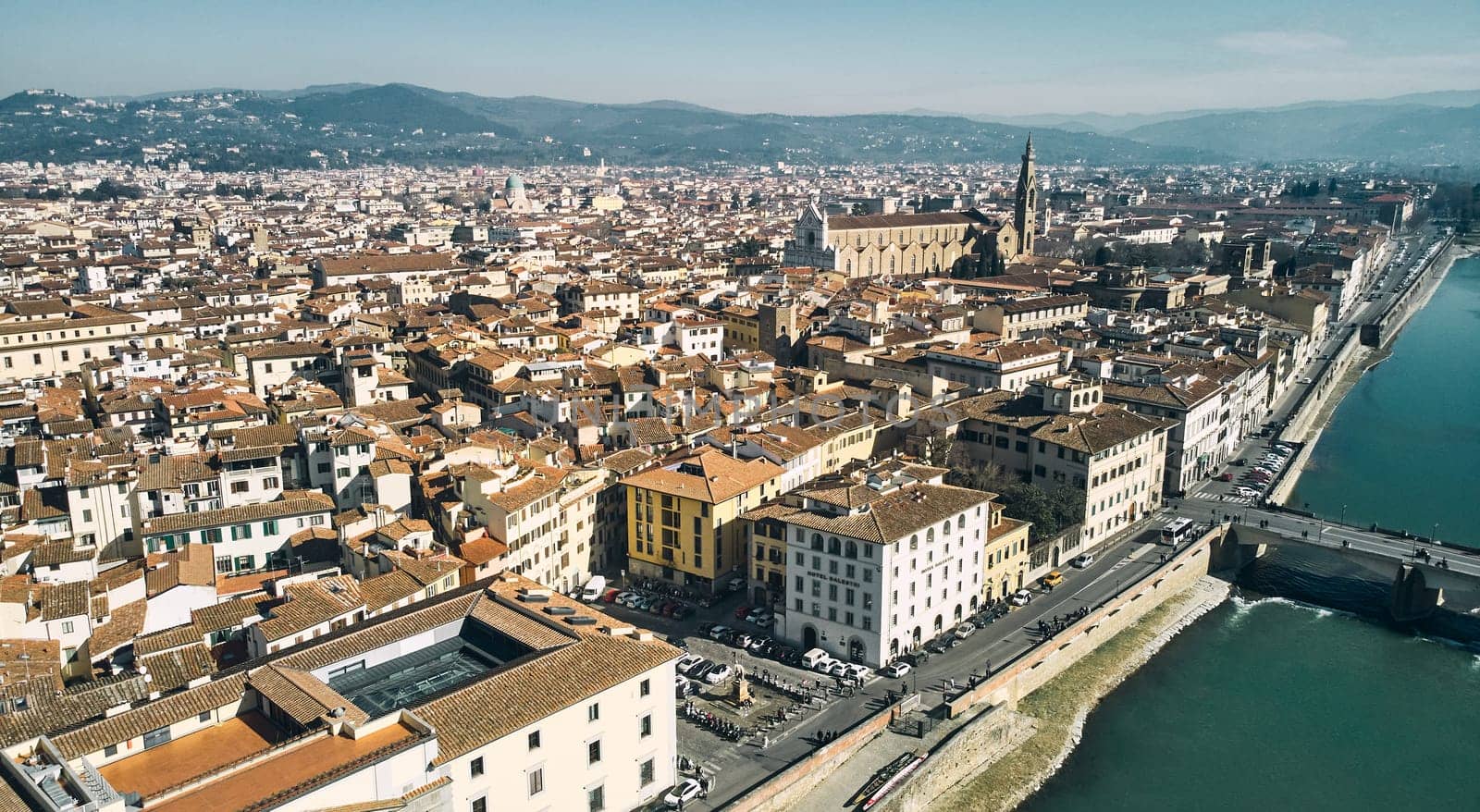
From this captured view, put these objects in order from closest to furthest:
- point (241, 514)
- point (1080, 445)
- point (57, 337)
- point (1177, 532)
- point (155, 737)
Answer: point (155, 737) < point (241, 514) < point (1080, 445) < point (1177, 532) < point (57, 337)

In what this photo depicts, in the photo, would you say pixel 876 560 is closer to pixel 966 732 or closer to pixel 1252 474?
pixel 966 732

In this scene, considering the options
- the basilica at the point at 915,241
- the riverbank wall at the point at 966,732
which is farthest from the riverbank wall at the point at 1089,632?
the basilica at the point at 915,241

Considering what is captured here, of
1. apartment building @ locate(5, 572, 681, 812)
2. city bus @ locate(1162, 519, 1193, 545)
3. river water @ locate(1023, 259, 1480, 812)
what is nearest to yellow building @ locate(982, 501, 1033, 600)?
river water @ locate(1023, 259, 1480, 812)

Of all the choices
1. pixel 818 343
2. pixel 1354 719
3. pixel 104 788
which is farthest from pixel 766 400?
pixel 104 788

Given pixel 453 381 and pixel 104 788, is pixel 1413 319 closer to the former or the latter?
pixel 453 381

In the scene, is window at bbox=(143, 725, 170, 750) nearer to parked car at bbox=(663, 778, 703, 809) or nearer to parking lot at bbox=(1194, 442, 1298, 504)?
parked car at bbox=(663, 778, 703, 809)

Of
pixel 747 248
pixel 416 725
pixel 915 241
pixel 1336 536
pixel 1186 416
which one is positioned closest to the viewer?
pixel 416 725

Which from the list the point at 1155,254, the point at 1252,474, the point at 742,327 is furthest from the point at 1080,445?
the point at 1155,254
